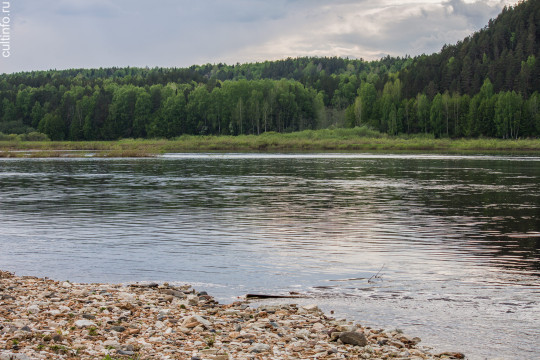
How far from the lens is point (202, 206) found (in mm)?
34656

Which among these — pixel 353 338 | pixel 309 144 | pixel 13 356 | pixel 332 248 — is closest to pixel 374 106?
pixel 309 144

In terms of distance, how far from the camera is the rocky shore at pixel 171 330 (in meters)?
10.2

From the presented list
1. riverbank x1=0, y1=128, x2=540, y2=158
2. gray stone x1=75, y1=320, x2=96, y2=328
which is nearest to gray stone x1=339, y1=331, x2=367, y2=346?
gray stone x1=75, y1=320, x2=96, y2=328

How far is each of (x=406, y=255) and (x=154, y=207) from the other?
720 inches

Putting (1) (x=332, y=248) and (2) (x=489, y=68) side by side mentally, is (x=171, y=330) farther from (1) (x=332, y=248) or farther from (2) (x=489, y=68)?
(2) (x=489, y=68)

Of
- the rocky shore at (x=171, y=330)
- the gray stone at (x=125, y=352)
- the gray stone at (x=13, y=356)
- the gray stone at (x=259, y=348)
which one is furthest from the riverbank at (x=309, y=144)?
the gray stone at (x=13, y=356)

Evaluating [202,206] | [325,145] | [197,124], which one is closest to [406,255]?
[202,206]

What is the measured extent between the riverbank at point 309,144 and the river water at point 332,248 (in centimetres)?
9861

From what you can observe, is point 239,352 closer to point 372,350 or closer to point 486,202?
point 372,350

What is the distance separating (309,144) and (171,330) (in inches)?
5377

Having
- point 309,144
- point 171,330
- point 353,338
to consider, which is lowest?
point 353,338

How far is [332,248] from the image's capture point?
21.7 m

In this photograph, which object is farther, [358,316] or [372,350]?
[358,316]

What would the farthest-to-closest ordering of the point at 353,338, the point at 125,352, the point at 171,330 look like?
the point at 171,330, the point at 353,338, the point at 125,352
